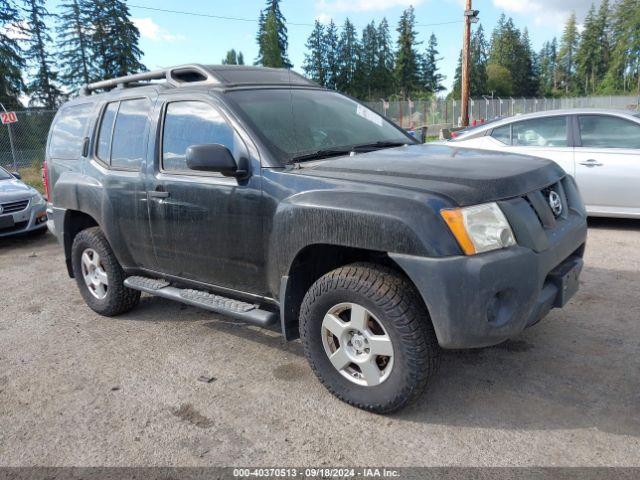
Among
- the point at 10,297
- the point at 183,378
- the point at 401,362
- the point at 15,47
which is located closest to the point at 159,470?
the point at 183,378

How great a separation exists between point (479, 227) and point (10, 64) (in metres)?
43.9

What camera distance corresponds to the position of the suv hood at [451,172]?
9.16ft

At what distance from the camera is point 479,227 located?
2.70 metres

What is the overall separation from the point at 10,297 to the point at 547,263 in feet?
17.2

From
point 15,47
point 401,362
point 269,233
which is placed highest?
point 15,47

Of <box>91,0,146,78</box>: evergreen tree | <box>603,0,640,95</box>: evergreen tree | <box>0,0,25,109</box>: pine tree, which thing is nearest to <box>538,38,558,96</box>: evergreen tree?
<box>603,0,640,95</box>: evergreen tree

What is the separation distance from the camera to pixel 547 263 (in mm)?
2877

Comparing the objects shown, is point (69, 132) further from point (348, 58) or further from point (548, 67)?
point (548, 67)

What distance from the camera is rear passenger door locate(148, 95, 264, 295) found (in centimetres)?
345

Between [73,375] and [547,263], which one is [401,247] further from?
[73,375]

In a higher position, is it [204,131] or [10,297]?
[204,131]

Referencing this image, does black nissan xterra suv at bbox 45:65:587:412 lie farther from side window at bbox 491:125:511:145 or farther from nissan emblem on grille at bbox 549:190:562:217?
side window at bbox 491:125:511:145

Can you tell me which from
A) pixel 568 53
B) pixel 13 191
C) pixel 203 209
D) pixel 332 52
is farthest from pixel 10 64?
pixel 568 53

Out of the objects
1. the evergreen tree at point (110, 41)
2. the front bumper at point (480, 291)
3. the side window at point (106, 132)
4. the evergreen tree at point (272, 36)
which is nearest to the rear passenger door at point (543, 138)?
the front bumper at point (480, 291)
